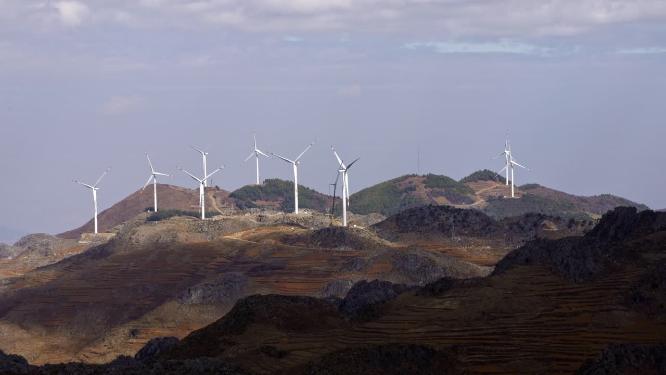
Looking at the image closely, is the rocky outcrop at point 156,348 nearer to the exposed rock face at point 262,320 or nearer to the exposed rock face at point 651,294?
the exposed rock face at point 262,320

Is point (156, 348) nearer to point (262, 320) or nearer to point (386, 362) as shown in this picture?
point (262, 320)

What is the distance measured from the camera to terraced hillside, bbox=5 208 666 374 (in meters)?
43.0

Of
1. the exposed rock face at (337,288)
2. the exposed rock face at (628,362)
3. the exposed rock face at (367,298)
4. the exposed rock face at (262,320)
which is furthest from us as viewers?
the exposed rock face at (337,288)

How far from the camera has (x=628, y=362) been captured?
38875 mm

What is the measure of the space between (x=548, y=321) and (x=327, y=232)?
56.9 m

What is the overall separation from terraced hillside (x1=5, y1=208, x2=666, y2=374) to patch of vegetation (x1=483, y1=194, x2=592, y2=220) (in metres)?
117

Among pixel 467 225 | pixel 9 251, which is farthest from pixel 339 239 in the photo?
pixel 9 251

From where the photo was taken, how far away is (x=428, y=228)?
380 ft

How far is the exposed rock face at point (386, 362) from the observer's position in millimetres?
41781

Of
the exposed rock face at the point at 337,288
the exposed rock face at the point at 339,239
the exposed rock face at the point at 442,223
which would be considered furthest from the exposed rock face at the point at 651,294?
the exposed rock face at the point at 442,223

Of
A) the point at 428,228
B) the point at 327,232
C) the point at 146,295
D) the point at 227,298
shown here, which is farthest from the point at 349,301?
the point at 428,228

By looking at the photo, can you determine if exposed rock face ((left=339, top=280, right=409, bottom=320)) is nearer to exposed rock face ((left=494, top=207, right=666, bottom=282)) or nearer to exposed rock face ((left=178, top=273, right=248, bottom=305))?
exposed rock face ((left=494, top=207, right=666, bottom=282))

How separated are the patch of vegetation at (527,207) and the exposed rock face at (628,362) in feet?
439

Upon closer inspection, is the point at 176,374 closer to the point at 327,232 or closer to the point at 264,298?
the point at 264,298
